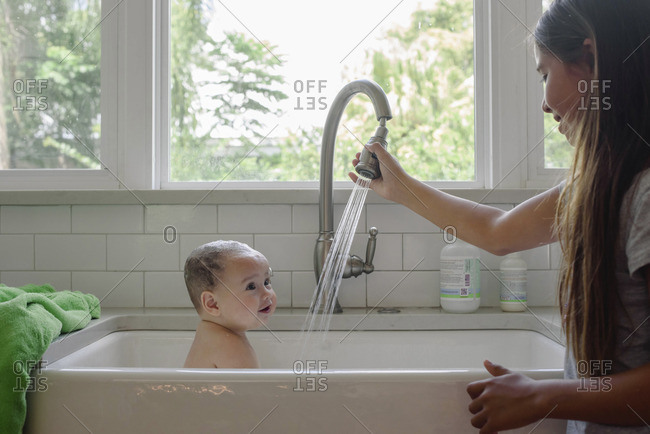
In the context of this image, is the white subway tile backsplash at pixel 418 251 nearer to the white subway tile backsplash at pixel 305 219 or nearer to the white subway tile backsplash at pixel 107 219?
the white subway tile backsplash at pixel 305 219

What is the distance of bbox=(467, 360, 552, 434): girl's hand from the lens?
0.73m

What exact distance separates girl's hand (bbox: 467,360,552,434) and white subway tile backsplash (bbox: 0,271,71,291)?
1.12 meters

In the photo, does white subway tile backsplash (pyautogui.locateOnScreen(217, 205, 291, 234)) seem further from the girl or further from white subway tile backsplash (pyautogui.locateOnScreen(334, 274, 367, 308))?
the girl

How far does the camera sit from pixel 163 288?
1499 mm

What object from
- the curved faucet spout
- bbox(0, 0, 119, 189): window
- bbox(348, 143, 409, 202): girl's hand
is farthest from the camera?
bbox(0, 0, 119, 189): window

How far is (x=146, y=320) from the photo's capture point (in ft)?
4.50

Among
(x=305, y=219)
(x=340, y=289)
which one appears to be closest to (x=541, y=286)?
(x=340, y=289)

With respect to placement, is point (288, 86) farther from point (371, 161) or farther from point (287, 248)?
point (371, 161)

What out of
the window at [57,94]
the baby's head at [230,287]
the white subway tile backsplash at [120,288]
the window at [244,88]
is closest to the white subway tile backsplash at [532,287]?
the window at [244,88]

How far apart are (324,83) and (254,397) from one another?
1000 millimetres

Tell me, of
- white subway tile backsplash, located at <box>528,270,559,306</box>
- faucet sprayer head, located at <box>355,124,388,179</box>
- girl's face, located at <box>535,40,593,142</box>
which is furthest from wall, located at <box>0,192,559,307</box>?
girl's face, located at <box>535,40,593,142</box>

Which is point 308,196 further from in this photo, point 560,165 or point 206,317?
point 560,165

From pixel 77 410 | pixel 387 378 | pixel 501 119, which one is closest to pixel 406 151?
pixel 501 119

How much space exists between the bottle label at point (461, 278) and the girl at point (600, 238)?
546mm
